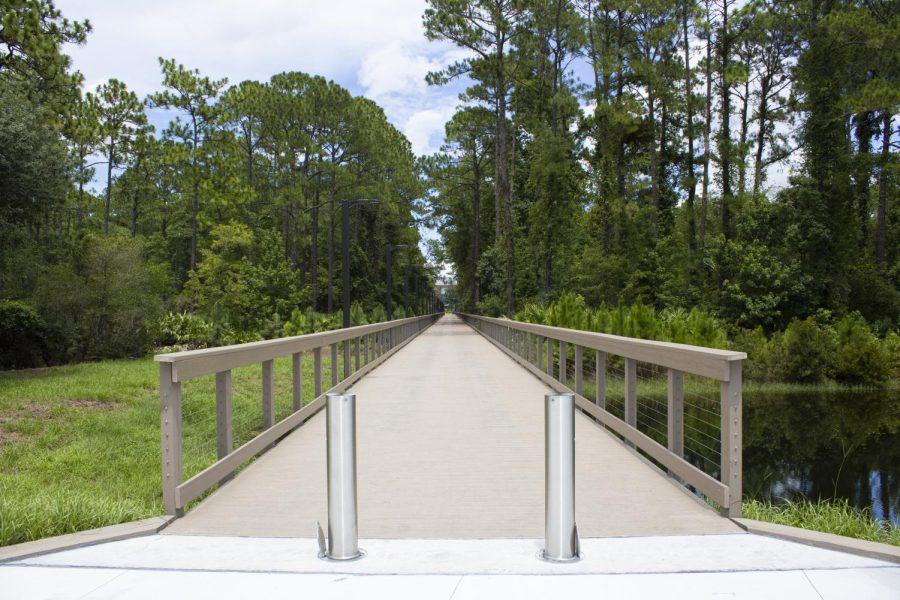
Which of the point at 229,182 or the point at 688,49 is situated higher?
the point at 688,49

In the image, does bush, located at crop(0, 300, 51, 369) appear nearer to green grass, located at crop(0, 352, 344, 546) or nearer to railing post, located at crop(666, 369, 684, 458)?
green grass, located at crop(0, 352, 344, 546)

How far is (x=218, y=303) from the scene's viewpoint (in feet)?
120

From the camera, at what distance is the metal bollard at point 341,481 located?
12.5 ft

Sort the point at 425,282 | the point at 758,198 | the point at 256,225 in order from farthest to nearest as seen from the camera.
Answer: the point at 425,282 < the point at 256,225 < the point at 758,198

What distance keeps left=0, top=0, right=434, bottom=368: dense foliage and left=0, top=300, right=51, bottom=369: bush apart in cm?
4

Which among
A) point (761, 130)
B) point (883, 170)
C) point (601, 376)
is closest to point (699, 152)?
point (761, 130)

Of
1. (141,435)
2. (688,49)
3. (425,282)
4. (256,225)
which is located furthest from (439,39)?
(425,282)

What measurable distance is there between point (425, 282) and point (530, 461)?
90.7 metres

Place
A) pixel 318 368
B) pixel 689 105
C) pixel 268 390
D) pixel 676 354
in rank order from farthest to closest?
1. pixel 689 105
2. pixel 318 368
3. pixel 268 390
4. pixel 676 354

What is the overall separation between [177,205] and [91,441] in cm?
5114

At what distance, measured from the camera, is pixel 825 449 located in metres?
12.5

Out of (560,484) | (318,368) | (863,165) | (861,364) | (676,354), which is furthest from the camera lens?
(863,165)

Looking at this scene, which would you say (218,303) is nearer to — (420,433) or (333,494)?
(420,433)

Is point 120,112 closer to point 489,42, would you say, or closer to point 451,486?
point 489,42
